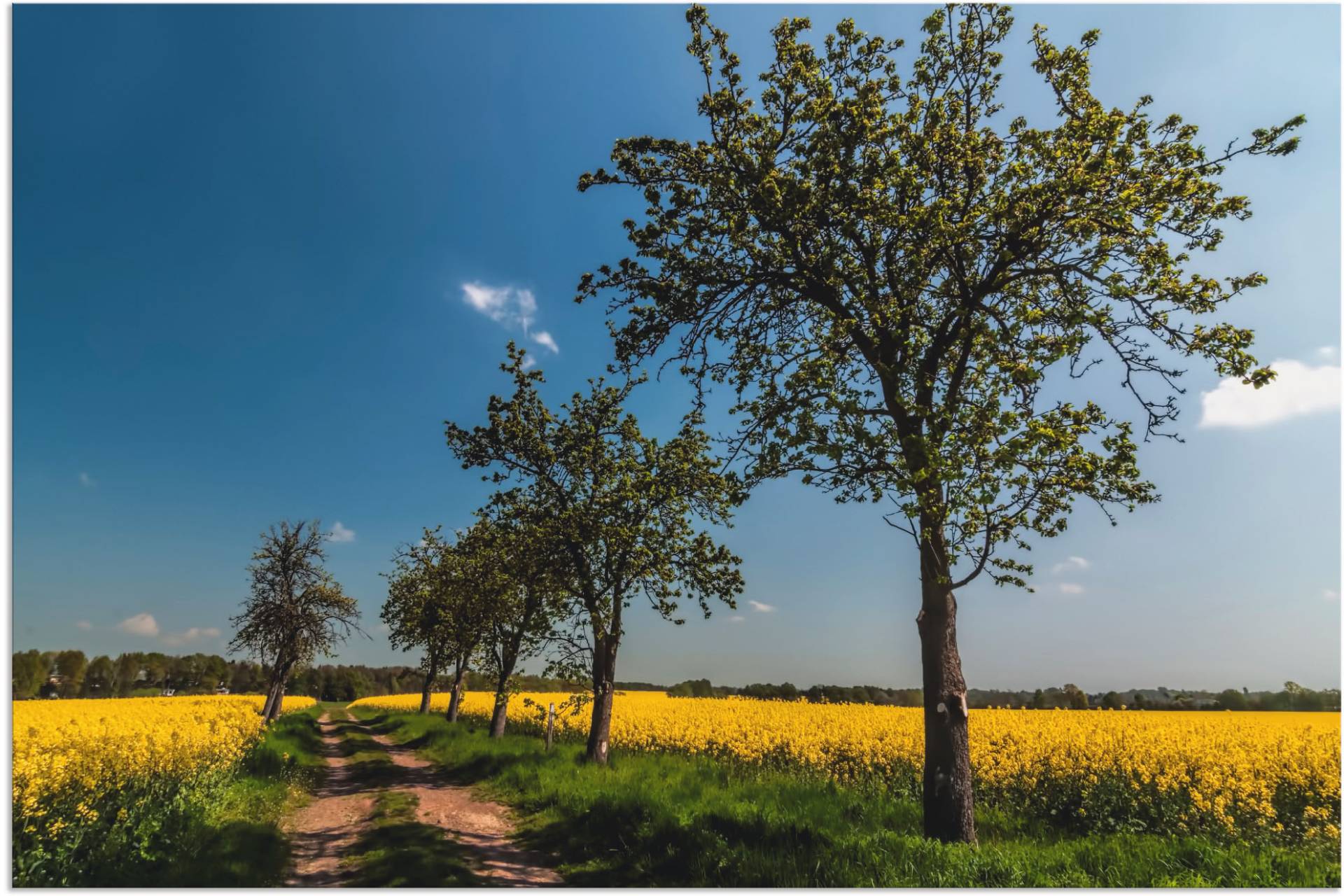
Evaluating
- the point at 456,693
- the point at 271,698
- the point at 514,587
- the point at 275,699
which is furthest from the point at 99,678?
the point at 514,587

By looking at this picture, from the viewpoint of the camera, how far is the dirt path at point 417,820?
784 centimetres

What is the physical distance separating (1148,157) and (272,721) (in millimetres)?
31899

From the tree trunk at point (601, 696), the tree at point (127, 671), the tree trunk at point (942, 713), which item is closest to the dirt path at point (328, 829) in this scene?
the tree trunk at point (601, 696)

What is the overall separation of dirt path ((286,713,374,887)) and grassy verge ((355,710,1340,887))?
2729 mm

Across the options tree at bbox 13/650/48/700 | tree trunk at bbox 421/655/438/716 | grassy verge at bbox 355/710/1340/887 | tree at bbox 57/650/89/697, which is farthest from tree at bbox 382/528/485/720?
tree at bbox 57/650/89/697

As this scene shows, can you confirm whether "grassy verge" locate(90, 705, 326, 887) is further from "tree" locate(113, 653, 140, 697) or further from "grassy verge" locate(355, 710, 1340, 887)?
"tree" locate(113, 653, 140, 697)

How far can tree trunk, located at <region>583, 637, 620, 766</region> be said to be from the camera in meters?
14.2

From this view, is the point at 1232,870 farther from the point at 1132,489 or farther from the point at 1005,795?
the point at 1005,795

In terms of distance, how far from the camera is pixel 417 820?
10594 millimetres

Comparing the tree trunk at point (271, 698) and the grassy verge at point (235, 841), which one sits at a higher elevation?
the grassy verge at point (235, 841)

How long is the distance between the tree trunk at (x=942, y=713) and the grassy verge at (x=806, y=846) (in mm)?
366

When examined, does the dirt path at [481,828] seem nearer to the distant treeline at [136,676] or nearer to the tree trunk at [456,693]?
the tree trunk at [456,693]

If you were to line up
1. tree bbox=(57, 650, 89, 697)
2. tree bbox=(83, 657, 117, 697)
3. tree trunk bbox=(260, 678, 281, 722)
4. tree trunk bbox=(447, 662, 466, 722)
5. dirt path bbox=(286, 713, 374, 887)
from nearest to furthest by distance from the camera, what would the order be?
dirt path bbox=(286, 713, 374, 887), tree trunk bbox=(260, 678, 281, 722), tree trunk bbox=(447, 662, 466, 722), tree bbox=(57, 650, 89, 697), tree bbox=(83, 657, 117, 697)

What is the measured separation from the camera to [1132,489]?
7133mm
